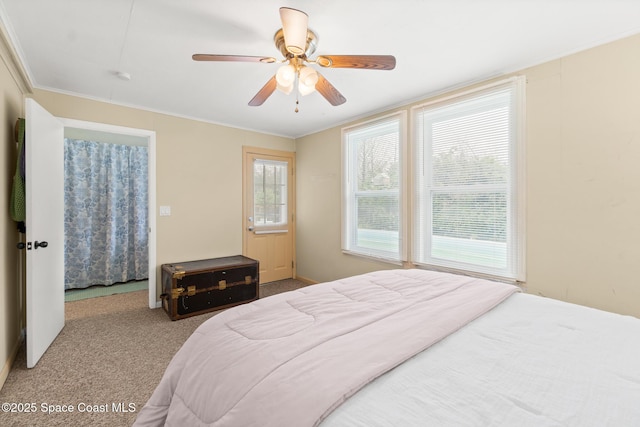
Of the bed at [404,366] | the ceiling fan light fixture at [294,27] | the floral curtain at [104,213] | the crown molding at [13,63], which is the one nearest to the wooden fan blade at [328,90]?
the ceiling fan light fixture at [294,27]

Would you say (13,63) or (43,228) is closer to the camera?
(13,63)

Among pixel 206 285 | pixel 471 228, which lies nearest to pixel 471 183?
pixel 471 228

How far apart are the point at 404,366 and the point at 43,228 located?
9.69 feet

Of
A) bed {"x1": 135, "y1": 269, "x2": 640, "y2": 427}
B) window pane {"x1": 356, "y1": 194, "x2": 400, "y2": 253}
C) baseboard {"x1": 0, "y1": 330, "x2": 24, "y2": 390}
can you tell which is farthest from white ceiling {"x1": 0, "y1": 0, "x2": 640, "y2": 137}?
baseboard {"x1": 0, "y1": 330, "x2": 24, "y2": 390}

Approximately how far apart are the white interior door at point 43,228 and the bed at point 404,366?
5.86 ft

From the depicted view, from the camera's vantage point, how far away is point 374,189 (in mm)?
3646

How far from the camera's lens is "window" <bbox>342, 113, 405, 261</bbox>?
11.1ft

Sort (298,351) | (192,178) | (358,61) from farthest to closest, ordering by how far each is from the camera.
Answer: (192,178) → (358,61) → (298,351)

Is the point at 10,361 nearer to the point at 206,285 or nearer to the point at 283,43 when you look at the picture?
the point at 206,285

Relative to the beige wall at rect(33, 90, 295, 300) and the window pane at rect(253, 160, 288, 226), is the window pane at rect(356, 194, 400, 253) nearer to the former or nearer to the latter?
the window pane at rect(253, 160, 288, 226)

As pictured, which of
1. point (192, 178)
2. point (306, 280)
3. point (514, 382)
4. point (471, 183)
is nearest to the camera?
point (514, 382)

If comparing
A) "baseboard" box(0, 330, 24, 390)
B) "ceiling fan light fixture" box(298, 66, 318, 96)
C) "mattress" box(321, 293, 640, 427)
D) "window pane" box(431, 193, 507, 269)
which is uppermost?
"ceiling fan light fixture" box(298, 66, 318, 96)

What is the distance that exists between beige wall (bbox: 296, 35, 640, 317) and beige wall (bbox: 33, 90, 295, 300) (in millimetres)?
3430

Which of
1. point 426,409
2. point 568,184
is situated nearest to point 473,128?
point 568,184
